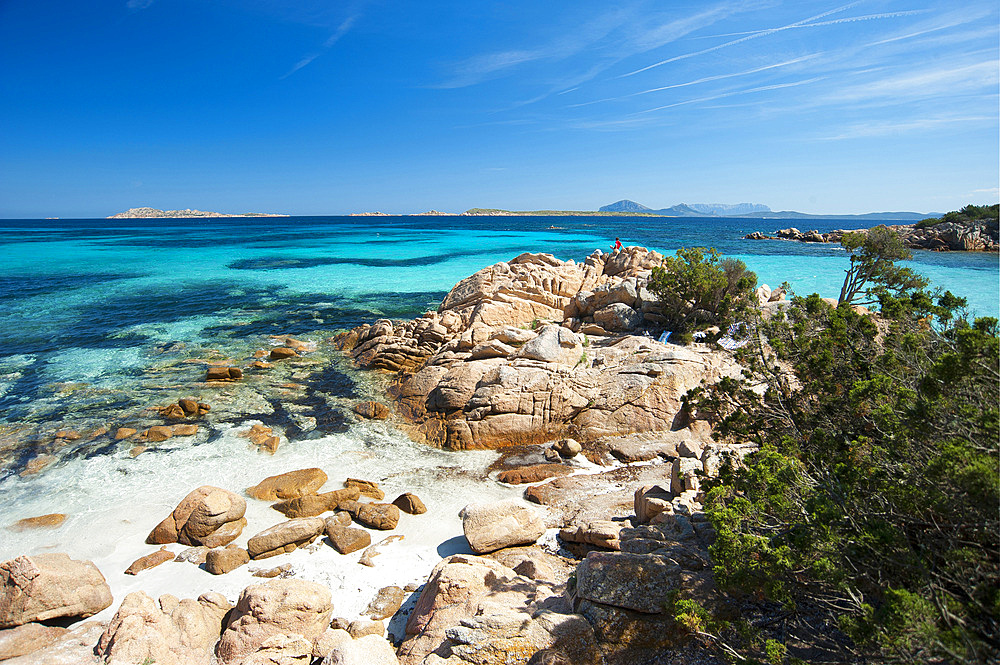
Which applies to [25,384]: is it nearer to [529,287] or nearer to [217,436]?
[217,436]

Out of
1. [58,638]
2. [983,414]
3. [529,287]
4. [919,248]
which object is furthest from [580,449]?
[919,248]

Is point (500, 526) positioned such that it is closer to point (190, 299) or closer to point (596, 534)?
point (596, 534)

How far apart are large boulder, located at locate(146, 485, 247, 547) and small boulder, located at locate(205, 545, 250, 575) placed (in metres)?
0.61

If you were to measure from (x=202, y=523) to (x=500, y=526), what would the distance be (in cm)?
609

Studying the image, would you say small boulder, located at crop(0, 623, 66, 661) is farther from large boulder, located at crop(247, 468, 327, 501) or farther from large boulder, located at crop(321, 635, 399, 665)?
large boulder, located at crop(321, 635, 399, 665)

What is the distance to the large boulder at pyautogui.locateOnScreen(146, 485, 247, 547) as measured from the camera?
9539 mm

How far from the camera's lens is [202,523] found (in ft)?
31.4

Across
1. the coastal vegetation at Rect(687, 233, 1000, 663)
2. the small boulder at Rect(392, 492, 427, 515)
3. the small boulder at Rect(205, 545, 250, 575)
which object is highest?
the coastal vegetation at Rect(687, 233, 1000, 663)

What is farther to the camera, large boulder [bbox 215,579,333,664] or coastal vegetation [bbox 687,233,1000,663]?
large boulder [bbox 215,579,333,664]

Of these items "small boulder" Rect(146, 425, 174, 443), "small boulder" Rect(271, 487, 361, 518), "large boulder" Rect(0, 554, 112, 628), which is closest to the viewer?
"large boulder" Rect(0, 554, 112, 628)

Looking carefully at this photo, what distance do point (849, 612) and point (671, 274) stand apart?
1526cm

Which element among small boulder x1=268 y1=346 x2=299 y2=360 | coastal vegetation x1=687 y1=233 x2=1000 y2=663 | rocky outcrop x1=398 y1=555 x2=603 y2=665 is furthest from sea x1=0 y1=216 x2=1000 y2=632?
coastal vegetation x1=687 y1=233 x2=1000 y2=663

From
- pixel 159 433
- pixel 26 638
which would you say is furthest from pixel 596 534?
pixel 159 433

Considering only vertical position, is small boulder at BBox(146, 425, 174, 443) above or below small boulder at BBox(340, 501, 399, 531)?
above
